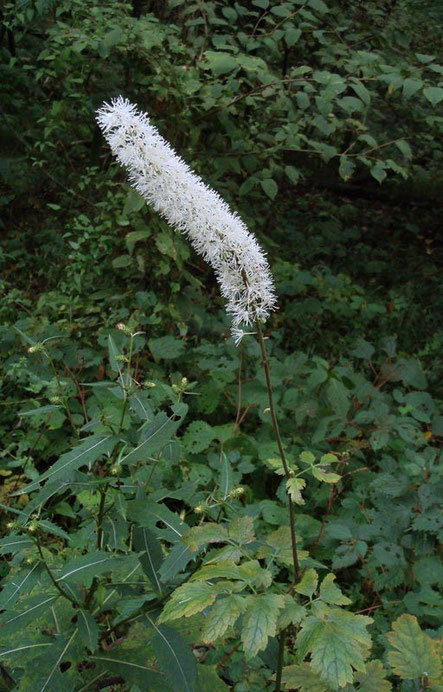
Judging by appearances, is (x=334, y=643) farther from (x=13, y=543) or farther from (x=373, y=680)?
(x=13, y=543)

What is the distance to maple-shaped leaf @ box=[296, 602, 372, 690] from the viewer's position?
1.22 m

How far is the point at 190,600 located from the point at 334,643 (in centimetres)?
33

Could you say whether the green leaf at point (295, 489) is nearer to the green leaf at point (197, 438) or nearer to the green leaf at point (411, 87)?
the green leaf at point (197, 438)

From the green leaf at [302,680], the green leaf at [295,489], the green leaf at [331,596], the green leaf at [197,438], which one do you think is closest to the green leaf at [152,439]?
the green leaf at [295,489]

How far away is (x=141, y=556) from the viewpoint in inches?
63.4

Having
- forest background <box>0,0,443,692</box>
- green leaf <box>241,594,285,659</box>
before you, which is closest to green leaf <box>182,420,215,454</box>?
forest background <box>0,0,443,692</box>

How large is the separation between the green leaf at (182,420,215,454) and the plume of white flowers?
57.2 inches

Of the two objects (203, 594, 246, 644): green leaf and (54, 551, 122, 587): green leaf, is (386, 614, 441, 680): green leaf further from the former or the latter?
(54, 551, 122, 587): green leaf

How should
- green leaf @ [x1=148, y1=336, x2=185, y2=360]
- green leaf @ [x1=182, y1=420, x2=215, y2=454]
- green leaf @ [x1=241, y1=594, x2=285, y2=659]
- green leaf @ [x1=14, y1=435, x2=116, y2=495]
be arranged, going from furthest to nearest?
green leaf @ [x1=148, y1=336, x2=185, y2=360] < green leaf @ [x1=182, y1=420, x2=215, y2=454] < green leaf @ [x1=14, y1=435, x2=116, y2=495] < green leaf @ [x1=241, y1=594, x2=285, y2=659]

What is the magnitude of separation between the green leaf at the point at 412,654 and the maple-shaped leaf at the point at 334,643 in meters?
0.17

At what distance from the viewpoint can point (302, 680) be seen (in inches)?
57.0

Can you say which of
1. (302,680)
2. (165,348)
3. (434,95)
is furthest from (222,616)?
(434,95)

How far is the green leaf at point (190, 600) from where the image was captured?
1243 mm

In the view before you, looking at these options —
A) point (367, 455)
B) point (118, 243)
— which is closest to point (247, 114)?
point (118, 243)
